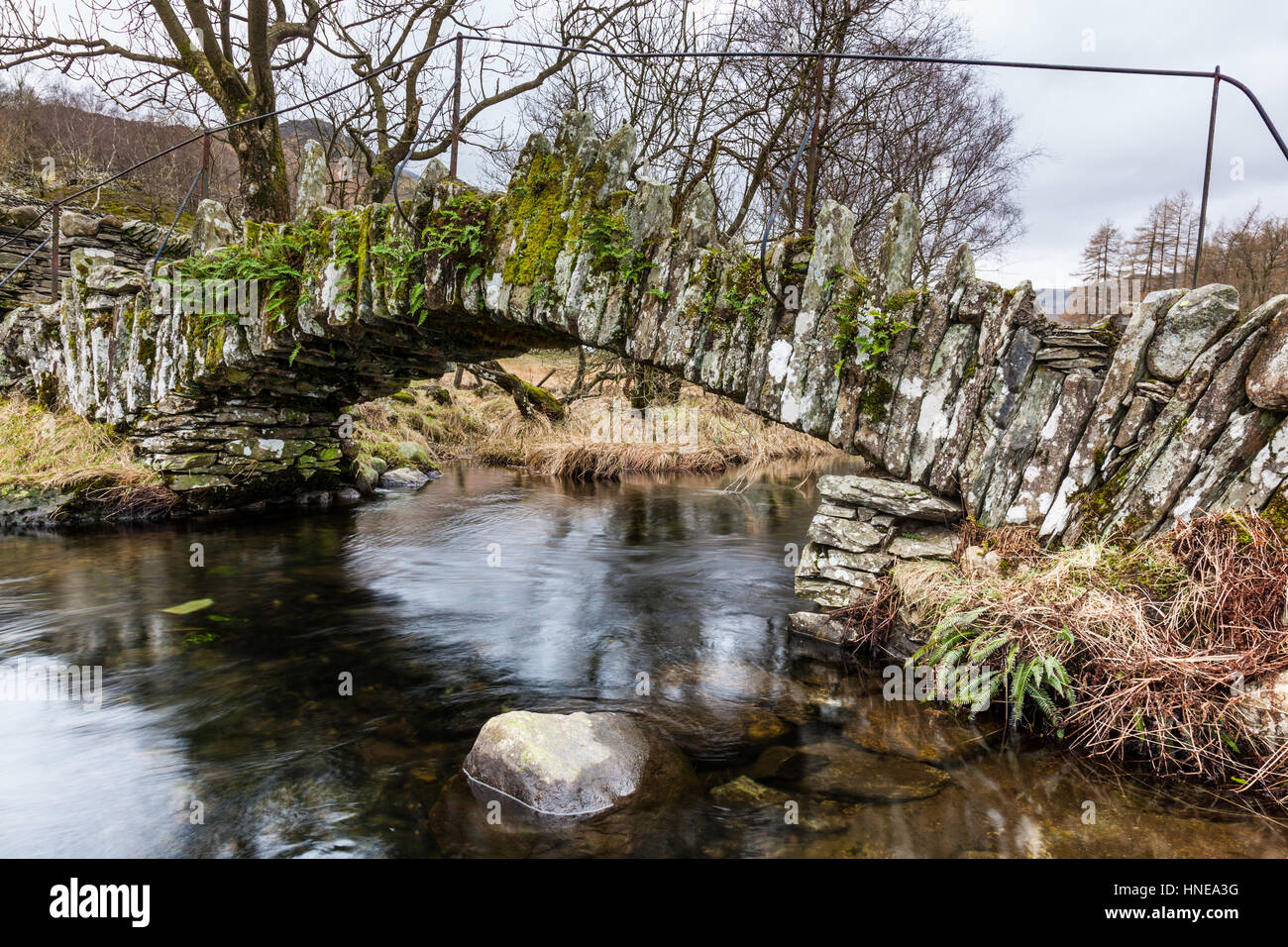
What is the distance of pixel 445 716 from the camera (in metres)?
4.25

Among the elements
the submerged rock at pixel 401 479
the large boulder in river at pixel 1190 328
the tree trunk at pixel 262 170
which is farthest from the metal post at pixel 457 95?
the submerged rock at pixel 401 479

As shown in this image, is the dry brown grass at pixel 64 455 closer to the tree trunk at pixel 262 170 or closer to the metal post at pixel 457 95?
the tree trunk at pixel 262 170

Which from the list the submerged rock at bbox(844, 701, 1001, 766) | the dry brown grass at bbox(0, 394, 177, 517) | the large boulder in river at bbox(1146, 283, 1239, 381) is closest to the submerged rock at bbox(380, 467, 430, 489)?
the dry brown grass at bbox(0, 394, 177, 517)

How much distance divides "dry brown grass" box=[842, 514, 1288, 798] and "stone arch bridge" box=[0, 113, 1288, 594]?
0.25m

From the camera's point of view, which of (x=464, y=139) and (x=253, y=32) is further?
(x=464, y=139)

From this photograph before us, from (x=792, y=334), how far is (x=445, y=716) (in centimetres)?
340

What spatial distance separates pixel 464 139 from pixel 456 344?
7.11 m

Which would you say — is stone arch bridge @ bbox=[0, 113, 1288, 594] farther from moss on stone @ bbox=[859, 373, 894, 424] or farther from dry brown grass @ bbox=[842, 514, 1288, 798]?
dry brown grass @ bbox=[842, 514, 1288, 798]

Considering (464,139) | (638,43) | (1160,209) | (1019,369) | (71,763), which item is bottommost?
(71,763)

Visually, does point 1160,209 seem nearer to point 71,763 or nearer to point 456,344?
point 456,344

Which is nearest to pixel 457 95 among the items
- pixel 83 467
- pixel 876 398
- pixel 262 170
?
pixel 876 398

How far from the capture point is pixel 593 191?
5438mm
